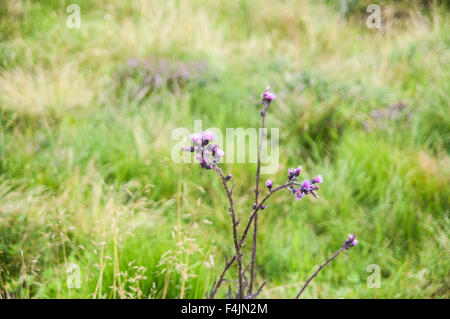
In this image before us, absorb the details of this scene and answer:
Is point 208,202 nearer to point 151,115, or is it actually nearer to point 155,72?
point 151,115

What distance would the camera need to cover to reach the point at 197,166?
275cm

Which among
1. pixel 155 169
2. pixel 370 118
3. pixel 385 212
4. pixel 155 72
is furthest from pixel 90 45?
pixel 385 212

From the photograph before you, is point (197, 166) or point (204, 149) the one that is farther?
point (197, 166)

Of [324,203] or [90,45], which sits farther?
[90,45]

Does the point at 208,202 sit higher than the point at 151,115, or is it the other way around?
the point at 151,115

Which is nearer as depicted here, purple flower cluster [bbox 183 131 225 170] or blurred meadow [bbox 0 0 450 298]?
purple flower cluster [bbox 183 131 225 170]

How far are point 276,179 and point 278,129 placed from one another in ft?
2.48

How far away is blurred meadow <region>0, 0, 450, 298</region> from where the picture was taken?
6.40ft

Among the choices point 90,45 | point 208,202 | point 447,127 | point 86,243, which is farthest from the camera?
→ point 90,45

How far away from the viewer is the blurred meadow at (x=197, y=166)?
1951mm

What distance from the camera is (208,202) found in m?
2.57

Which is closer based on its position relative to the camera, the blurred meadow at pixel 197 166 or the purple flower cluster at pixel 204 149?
the purple flower cluster at pixel 204 149
